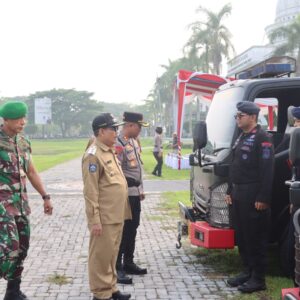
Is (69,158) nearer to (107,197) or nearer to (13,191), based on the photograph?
(13,191)

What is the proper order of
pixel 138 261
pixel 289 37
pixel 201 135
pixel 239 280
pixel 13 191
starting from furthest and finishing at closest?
1. pixel 289 37
2. pixel 138 261
3. pixel 201 135
4. pixel 239 280
5. pixel 13 191

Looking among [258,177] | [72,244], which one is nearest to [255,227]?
[258,177]

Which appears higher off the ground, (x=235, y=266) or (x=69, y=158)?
(x=235, y=266)

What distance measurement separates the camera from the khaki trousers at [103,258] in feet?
13.7

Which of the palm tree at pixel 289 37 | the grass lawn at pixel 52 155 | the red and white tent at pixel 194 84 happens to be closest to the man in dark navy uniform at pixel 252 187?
the red and white tent at pixel 194 84

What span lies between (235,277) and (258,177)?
1154 millimetres

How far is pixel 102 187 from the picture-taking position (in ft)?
13.7

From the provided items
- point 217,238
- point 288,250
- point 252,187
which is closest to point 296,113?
point 252,187

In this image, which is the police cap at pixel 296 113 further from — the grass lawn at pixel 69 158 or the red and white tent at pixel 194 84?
the grass lawn at pixel 69 158

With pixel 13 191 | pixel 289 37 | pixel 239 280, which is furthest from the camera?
pixel 289 37

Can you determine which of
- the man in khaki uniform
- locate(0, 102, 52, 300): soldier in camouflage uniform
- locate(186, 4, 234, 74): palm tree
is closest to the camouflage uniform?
locate(0, 102, 52, 300): soldier in camouflage uniform

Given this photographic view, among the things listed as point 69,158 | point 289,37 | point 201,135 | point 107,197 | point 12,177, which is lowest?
point 69,158

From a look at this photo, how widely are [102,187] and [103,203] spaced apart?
14 cm

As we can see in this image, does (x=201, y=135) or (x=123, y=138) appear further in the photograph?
(x=123, y=138)
